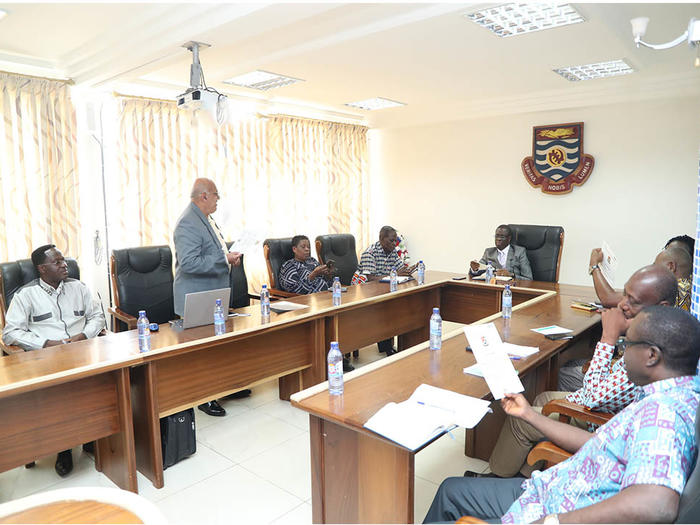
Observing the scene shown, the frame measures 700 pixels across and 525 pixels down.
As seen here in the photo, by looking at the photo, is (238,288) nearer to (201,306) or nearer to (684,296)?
(201,306)

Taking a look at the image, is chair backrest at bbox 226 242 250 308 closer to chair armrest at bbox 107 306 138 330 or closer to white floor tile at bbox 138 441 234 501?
chair armrest at bbox 107 306 138 330

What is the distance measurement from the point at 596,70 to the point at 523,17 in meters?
1.75

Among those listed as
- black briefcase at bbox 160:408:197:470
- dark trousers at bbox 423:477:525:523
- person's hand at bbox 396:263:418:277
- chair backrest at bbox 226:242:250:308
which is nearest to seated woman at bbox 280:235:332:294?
chair backrest at bbox 226:242:250:308

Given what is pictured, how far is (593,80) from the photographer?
186 inches

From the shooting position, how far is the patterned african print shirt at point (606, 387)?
1.77 metres

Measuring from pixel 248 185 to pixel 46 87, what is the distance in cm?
204

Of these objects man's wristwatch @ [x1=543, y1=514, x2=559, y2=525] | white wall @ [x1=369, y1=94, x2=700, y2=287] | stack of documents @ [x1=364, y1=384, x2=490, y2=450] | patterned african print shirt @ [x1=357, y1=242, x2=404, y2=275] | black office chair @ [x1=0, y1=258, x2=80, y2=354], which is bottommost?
man's wristwatch @ [x1=543, y1=514, x2=559, y2=525]

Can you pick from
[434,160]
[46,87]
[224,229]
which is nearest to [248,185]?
[224,229]

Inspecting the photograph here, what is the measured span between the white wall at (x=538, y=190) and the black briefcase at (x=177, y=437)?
4.29 meters

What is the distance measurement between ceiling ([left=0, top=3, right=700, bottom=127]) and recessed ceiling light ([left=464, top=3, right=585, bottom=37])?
0.07m

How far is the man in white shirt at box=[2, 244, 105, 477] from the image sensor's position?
2.82 meters

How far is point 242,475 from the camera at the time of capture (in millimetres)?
2578

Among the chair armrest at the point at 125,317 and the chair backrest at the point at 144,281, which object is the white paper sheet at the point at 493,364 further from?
the chair backrest at the point at 144,281

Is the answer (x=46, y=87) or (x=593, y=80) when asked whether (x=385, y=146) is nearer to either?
(x=593, y=80)
